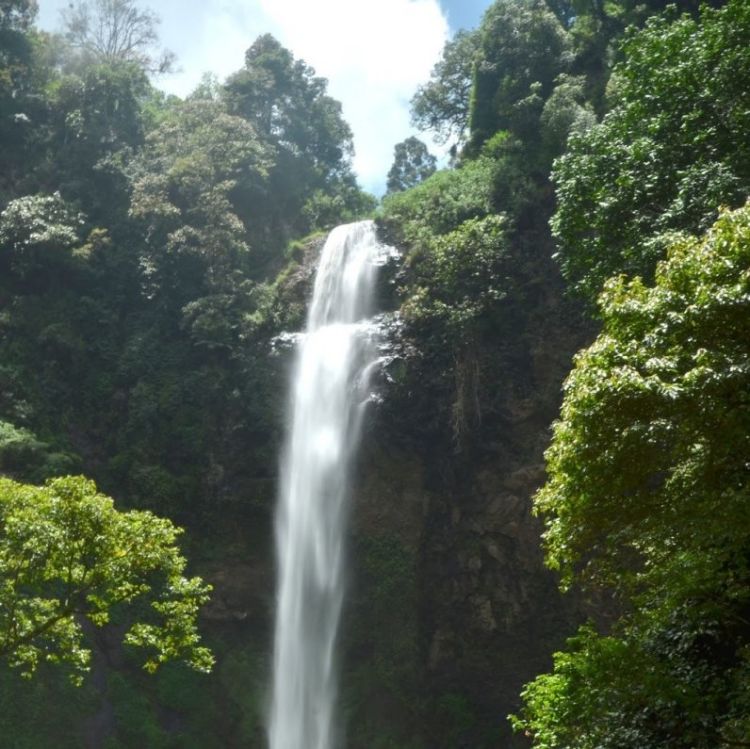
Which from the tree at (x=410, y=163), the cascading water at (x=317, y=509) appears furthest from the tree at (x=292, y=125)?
the cascading water at (x=317, y=509)

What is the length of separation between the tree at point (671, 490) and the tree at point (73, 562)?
5.53m

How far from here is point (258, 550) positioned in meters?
23.7

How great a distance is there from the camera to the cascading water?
21.0 metres

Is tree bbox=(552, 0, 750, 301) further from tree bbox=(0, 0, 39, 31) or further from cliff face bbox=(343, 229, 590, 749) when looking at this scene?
tree bbox=(0, 0, 39, 31)

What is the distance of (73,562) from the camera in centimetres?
1286

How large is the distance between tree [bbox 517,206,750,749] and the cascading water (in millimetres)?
11218

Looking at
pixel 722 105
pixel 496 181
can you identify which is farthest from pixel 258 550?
pixel 722 105

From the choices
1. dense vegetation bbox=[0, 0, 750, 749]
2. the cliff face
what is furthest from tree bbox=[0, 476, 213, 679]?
the cliff face

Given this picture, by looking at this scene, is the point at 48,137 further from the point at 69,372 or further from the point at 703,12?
the point at 703,12

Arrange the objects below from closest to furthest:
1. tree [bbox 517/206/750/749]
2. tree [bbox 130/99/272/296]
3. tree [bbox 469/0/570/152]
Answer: tree [bbox 517/206/750/749] < tree [bbox 469/0/570/152] < tree [bbox 130/99/272/296]

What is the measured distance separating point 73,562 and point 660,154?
11.4 metres

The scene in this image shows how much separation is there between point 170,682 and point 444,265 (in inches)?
479

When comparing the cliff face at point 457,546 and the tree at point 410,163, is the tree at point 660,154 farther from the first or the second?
the tree at point 410,163

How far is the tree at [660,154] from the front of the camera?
15000mm
